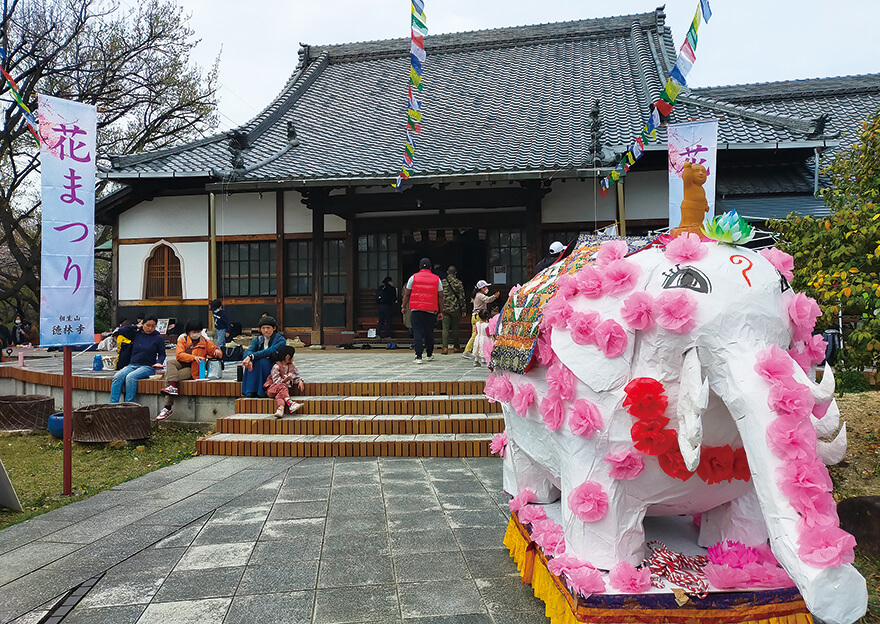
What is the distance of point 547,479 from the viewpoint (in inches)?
119

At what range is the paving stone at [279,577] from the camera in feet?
9.51

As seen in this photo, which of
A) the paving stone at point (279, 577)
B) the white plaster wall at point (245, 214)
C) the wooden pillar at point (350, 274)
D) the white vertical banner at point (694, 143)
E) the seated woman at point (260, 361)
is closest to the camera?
the paving stone at point (279, 577)

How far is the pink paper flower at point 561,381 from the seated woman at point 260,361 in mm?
5324

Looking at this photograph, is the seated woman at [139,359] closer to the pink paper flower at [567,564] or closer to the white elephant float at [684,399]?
the white elephant float at [684,399]

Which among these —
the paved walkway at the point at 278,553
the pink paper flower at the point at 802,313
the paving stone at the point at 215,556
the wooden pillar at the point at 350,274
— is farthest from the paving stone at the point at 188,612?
the wooden pillar at the point at 350,274

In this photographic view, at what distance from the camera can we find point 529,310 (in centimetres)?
271

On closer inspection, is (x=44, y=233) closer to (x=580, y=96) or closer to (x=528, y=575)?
(x=528, y=575)

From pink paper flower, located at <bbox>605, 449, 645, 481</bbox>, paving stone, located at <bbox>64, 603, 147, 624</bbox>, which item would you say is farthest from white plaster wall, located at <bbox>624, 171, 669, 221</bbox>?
paving stone, located at <bbox>64, 603, 147, 624</bbox>

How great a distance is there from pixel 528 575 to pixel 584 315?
1.51 metres

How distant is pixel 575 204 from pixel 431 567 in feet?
33.1

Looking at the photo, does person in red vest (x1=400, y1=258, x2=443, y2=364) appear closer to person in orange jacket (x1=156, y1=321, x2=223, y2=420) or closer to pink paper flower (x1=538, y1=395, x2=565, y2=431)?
person in orange jacket (x1=156, y1=321, x2=223, y2=420)

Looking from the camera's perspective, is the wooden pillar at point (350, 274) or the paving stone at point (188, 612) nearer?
the paving stone at point (188, 612)

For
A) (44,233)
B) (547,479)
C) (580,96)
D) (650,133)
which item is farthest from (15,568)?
(580,96)

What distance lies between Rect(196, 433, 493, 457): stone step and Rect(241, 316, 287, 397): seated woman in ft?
3.20
